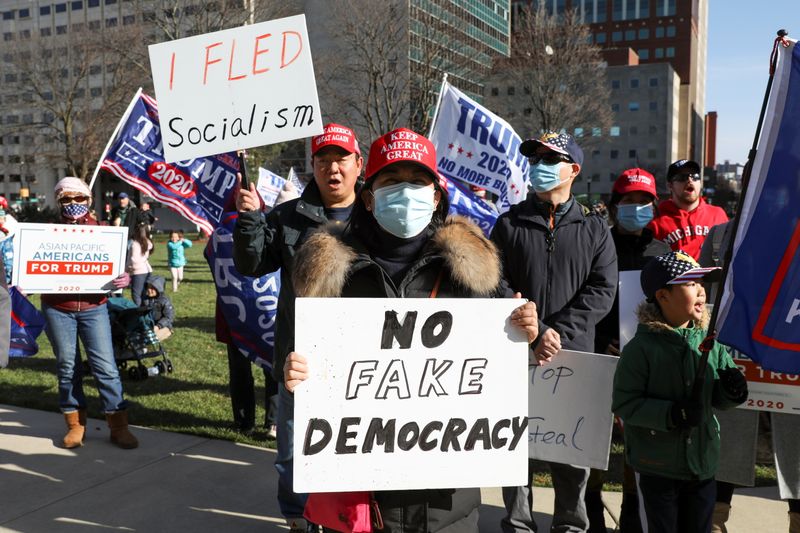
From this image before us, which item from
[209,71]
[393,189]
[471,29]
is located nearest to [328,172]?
[209,71]

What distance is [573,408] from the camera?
137 inches

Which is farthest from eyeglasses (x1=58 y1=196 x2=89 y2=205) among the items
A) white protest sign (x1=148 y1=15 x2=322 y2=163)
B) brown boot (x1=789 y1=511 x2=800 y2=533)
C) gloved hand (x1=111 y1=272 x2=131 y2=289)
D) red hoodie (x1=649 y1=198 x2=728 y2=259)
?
brown boot (x1=789 y1=511 x2=800 y2=533)

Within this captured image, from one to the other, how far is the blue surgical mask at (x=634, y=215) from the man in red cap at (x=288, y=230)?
1695 millimetres

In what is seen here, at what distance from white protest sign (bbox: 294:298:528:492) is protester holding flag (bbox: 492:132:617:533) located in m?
1.20

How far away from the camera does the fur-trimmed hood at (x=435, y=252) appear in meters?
2.40

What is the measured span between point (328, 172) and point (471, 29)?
1397 inches

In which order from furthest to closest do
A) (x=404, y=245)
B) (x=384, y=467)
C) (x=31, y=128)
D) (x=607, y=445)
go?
(x=31, y=128), (x=607, y=445), (x=404, y=245), (x=384, y=467)

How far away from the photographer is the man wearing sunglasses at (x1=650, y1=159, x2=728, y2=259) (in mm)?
5070

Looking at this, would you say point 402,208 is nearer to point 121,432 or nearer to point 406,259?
point 406,259

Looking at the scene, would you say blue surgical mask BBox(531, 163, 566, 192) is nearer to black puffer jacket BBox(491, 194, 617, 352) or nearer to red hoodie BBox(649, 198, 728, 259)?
black puffer jacket BBox(491, 194, 617, 352)

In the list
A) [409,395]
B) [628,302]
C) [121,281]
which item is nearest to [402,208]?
[409,395]

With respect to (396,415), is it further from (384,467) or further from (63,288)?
(63,288)

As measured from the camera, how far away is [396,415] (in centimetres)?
240

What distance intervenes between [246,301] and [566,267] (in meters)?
2.79
